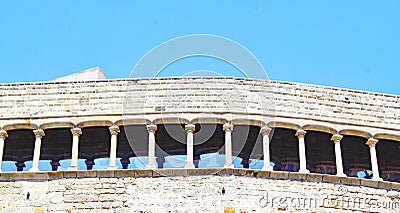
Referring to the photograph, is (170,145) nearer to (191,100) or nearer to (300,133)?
(191,100)

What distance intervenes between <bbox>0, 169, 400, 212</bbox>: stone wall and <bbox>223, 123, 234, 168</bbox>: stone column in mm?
187

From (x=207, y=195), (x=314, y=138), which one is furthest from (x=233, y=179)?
(x=314, y=138)

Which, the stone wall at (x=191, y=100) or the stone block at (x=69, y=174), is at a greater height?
the stone wall at (x=191, y=100)

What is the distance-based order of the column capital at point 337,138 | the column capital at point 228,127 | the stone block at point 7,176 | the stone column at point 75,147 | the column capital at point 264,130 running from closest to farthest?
1. the stone block at point 7,176
2. the stone column at point 75,147
3. the column capital at point 228,127
4. the column capital at point 264,130
5. the column capital at point 337,138

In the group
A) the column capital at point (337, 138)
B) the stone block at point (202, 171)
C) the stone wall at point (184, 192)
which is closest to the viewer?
the stone wall at point (184, 192)

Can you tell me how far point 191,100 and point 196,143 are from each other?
0.90 metres

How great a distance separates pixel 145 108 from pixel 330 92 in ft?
12.0

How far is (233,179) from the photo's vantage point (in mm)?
13117

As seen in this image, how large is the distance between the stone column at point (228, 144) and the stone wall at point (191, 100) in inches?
12.9

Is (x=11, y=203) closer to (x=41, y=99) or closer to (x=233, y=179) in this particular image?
(x=41, y=99)

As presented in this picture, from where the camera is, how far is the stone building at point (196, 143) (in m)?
13.1

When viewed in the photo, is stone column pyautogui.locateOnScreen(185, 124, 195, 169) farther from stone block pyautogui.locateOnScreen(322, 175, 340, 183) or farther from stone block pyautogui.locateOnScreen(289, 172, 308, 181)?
stone block pyautogui.locateOnScreen(322, 175, 340, 183)

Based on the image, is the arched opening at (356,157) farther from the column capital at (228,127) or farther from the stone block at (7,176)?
the stone block at (7,176)

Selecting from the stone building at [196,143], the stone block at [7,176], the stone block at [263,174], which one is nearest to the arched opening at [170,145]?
the stone building at [196,143]
